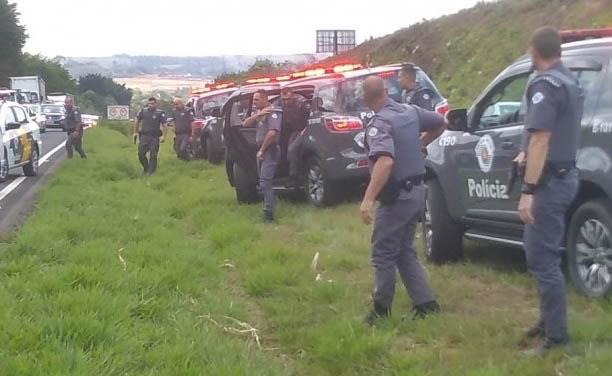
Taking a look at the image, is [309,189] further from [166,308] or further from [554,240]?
[554,240]

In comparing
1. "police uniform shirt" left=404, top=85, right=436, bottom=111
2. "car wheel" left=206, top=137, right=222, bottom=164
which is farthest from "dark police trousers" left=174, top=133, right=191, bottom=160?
"police uniform shirt" left=404, top=85, right=436, bottom=111

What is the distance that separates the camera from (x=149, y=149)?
18750 mm

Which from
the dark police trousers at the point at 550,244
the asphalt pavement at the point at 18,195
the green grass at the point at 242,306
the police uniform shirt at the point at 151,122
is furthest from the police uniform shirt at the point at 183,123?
the dark police trousers at the point at 550,244

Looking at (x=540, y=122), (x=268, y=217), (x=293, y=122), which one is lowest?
(x=268, y=217)

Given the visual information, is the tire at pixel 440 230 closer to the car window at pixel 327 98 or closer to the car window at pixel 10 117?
the car window at pixel 327 98

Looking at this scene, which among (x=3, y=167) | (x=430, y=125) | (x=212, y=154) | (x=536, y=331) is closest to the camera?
(x=536, y=331)

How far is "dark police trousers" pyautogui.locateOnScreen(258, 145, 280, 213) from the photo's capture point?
11461mm

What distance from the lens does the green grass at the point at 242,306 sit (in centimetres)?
523

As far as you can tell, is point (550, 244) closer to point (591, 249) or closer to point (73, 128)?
point (591, 249)

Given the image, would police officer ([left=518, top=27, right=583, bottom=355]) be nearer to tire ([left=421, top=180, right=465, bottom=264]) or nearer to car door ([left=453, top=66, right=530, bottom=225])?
car door ([left=453, top=66, right=530, bottom=225])

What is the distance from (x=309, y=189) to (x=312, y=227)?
1.87 meters

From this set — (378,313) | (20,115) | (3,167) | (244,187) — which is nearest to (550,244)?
(378,313)

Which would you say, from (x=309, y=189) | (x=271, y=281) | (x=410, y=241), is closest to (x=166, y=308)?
(x=271, y=281)

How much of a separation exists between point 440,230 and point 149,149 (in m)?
11.5
